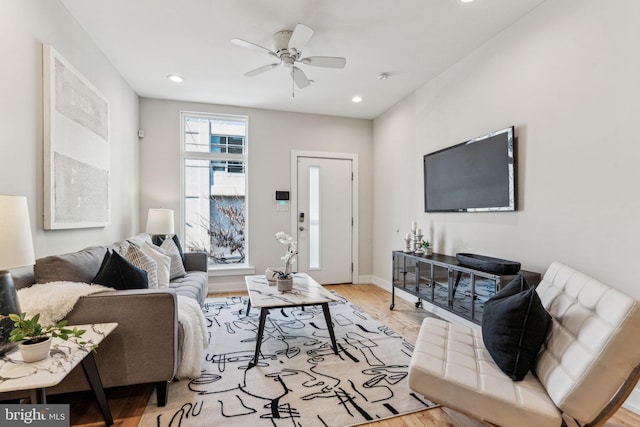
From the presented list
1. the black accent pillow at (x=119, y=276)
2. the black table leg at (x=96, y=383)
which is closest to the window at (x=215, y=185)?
the black accent pillow at (x=119, y=276)

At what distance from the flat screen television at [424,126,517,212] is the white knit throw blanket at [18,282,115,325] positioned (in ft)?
9.84

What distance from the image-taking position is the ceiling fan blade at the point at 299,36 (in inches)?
87.2

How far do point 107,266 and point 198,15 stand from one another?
6.63 ft

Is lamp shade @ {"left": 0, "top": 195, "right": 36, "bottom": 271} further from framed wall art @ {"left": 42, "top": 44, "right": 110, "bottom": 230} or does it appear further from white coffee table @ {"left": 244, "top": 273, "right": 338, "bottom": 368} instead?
white coffee table @ {"left": 244, "top": 273, "right": 338, "bottom": 368}

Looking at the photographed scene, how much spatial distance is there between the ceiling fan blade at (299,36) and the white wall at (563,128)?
5.59 feet

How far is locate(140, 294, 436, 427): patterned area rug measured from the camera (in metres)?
1.67

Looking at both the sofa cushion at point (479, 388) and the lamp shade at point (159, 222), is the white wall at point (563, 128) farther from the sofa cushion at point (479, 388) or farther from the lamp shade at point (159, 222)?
the lamp shade at point (159, 222)

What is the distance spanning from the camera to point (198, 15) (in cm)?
240

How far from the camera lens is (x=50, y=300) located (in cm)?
152

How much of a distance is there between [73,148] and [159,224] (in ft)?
4.45

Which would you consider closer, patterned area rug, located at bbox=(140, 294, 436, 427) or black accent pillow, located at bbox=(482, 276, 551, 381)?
black accent pillow, located at bbox=(482, 276, 551, 381)

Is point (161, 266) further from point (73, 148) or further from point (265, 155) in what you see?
point (265, 155)

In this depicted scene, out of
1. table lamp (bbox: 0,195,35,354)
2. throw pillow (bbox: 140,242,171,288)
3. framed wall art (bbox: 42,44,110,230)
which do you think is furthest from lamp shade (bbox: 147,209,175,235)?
table lamp (bbox: 0,195,35,354)

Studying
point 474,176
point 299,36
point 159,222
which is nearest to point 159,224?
point 159,222
